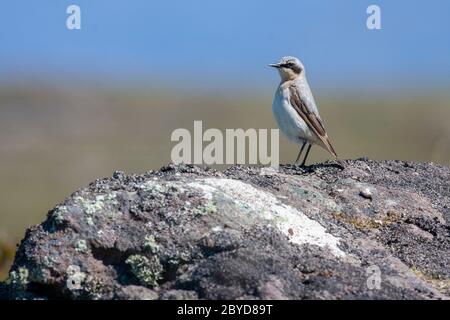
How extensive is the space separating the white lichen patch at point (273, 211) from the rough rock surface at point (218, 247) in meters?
0.01

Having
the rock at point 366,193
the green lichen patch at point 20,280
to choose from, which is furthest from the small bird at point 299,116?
the green lichen patch at point 20,280

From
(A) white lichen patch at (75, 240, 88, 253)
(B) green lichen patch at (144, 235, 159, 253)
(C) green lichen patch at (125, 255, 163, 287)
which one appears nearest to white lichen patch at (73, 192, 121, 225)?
(A) white lichen patch at (75, 240, 88, 253)

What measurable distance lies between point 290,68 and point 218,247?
20.6 feet

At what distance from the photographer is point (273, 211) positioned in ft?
22.9

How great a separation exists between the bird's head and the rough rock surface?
474 cm

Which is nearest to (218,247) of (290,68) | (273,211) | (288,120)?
(273,211)

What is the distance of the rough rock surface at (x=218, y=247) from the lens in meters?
6.07

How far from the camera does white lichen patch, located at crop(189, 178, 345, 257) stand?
674 centimetres

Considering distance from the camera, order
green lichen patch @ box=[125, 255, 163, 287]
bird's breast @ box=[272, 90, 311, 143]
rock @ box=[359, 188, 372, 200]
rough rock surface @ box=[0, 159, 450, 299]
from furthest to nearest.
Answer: bird's breast @ box=[272, 90, 311, 143] < rock @ box=[359, 188, 372, 200] < green lichen patch @ box=[125, 255, 163, 287] < rough rock surface @ box=[0, 159, 450, 299]

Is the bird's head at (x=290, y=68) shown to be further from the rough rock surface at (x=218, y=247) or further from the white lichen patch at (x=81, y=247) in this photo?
the white lichen patch at (x=81, y=247)

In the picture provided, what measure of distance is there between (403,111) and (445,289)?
60517mm

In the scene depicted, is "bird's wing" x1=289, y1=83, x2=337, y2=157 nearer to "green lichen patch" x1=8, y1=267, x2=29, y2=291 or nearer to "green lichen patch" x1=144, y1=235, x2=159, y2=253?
"green lichen patch" x1=144, y1=235, x2=159, y2=253
